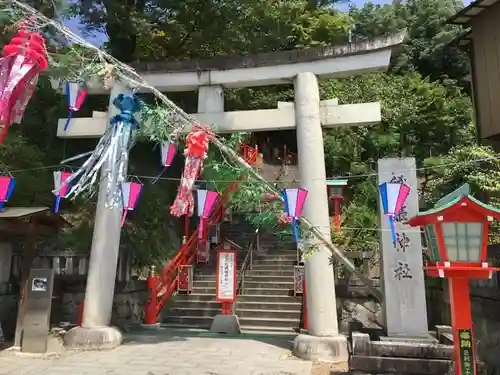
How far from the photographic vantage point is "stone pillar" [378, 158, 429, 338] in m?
7.62

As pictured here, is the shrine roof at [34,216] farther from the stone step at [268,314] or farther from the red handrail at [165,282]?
the stone step at [268,314]

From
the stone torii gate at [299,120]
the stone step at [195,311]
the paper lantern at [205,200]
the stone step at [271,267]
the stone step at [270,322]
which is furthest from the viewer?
A: the stone step at [271,267]

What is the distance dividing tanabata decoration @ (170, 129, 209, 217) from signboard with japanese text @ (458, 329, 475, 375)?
473cm

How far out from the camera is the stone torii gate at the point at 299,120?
887cm

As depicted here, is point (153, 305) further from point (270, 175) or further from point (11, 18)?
point (270, 175)

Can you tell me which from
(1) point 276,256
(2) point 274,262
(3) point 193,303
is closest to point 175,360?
(3) point 193,303

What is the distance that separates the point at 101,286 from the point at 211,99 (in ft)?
15.4

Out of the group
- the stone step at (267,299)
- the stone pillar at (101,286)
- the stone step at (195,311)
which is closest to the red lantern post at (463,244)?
the stone pillar at (101,286)

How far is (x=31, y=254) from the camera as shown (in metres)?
9.67

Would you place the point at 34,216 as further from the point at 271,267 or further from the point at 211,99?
the point at 271,267

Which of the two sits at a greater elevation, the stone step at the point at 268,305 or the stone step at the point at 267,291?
the stone step at the point at 267,291

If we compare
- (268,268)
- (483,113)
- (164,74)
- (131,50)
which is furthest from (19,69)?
(483,113)

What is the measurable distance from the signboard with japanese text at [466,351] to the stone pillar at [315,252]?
324cm

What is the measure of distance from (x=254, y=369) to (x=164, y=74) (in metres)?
6.71
